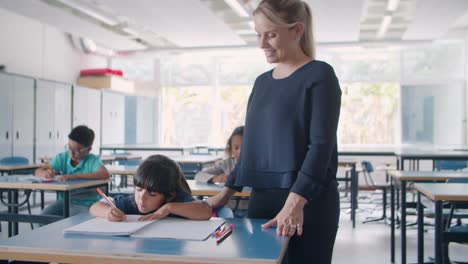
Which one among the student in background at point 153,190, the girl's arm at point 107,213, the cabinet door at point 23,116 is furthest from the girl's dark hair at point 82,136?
the cabinet door at point 23,116

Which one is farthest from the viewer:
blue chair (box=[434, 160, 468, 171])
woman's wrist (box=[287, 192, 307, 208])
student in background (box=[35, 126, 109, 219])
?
blue chair (box=[434, 160, 468, 171])

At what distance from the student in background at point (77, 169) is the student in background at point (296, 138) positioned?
7.01 feet

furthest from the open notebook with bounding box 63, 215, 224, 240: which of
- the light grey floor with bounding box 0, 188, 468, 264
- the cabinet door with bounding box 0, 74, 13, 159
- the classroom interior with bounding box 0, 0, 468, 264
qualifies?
the cabinet door with bounding box 0, 74, 13, 159

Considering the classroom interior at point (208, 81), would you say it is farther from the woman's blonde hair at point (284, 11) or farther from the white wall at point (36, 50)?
the woman's blonde hair at point (284, 11)

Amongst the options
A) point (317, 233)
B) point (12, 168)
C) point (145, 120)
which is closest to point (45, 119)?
point (12, 168)

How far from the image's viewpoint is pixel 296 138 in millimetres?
1343

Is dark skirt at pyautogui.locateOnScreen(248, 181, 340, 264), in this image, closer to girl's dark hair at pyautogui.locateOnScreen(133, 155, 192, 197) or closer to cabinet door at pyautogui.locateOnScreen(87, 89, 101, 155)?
girl's dark hair at pyautogui.locateOnScreen(133, 155, 192, 197)

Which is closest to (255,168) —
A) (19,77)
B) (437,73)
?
(19,77)

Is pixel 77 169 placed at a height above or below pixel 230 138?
below

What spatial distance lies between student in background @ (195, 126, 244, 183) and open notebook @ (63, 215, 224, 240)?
1778 mm

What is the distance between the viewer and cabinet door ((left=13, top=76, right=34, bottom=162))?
712cm

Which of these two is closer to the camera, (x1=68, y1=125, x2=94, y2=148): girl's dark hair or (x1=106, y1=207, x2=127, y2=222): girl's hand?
(x1=106, y1=207, x2=127, y2=222): girl's hand

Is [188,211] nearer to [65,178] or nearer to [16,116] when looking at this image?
[65,178]

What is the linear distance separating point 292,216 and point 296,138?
205mm
